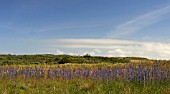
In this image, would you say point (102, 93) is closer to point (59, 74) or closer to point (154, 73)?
point (154, 73)

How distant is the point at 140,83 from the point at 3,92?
4805 mm

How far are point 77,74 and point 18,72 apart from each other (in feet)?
12.7

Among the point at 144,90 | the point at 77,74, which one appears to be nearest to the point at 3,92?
the point at 144,90

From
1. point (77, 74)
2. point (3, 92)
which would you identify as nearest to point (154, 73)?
point (77, 74)

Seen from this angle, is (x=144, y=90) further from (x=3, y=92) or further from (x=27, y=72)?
(x=27, y=72)

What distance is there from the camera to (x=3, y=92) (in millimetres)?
9945

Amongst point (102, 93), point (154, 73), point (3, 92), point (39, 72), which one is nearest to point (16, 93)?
point (3, 92)

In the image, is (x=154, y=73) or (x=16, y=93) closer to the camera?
(x=16, y=93)

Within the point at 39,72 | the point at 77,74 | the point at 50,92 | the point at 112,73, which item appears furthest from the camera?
the point at 39,72

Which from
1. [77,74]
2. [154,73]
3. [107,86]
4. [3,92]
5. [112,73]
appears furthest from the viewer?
[77,74]

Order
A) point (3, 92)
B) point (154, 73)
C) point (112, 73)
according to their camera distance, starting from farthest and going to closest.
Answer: point (112, 73) < point (154, 73) < point (3, 92)

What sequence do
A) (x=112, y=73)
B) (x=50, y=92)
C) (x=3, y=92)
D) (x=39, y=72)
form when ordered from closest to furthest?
(x=3, y=92) < (x=50, y=92) < (x=112, y=73) < (x=39, y=72)

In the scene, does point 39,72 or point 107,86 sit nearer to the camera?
point 107,86

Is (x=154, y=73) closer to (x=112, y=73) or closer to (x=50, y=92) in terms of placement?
(x=112, y=73)
